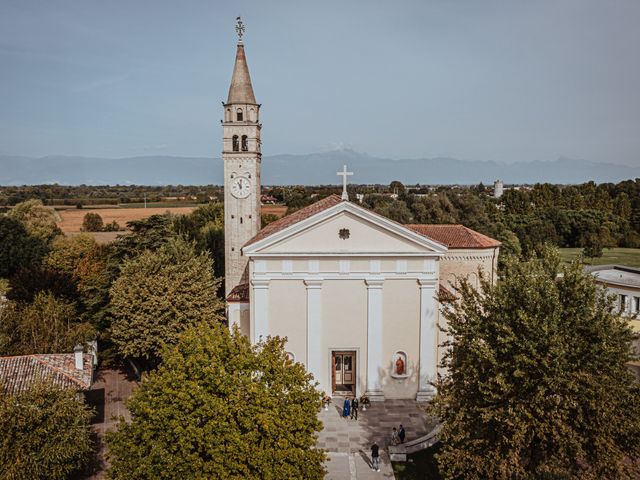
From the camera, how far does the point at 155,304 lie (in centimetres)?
2380

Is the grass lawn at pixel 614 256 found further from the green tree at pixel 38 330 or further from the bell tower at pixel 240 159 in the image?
the green tree at pixel 38 330

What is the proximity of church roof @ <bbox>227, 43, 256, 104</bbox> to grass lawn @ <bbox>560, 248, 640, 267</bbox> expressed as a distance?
47.8m

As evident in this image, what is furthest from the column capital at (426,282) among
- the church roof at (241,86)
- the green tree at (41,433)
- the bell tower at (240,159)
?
the church roof at (241,86)

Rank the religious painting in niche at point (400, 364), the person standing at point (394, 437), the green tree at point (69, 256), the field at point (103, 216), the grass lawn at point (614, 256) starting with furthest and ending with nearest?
the field at point (103, 216) < the grass lawn at point (614, 256) < the green tree at point (69, 256) < the religious painting in niche at point (400, 364) < the person standing at point (394, 437)

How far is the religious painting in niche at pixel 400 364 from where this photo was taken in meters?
22.0

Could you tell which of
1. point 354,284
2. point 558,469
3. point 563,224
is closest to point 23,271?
point 354,284

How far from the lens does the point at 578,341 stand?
12.5 m

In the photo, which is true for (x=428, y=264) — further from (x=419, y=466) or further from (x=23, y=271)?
(x=23, y=271)

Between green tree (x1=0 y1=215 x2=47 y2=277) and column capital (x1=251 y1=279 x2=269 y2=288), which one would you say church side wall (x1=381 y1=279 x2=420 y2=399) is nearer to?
column capital (x1=251 y1=279 x2=269 y2=288)

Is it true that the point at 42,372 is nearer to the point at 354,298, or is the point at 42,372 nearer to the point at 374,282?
the point at 354,298

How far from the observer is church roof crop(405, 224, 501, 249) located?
28141 millimetres

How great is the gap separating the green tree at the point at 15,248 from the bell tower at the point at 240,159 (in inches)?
911

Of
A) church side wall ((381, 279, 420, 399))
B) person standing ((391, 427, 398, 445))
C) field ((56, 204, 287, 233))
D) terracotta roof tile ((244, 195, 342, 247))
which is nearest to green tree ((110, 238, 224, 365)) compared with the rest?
terracotta roof tile ((244, 195, 342, 247))

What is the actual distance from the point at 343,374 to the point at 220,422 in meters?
11.1
